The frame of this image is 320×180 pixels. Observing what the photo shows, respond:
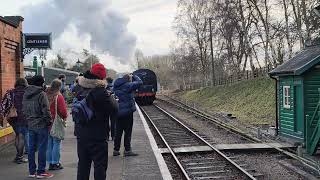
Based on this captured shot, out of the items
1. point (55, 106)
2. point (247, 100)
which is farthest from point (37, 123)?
point (247, 100)

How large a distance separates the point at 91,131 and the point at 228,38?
45.3 m

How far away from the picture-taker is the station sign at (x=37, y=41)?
14672mm

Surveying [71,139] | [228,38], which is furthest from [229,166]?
[228,38]

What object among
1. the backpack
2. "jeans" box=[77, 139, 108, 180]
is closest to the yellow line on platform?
"jeans" box=[77, 139, 108, 180]

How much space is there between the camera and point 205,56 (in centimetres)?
6575

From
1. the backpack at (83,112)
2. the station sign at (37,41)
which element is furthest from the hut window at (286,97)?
the backpack at (83,112)

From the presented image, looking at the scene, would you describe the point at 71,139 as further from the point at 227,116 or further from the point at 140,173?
the point at 227,116

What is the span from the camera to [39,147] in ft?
27.1

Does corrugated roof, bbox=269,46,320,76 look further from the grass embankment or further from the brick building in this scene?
the brick building

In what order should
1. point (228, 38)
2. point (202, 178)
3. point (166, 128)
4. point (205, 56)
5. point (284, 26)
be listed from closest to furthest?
point (202, 178), point (166, 128), point (284, 26), point (228, 38), point (205, 56)

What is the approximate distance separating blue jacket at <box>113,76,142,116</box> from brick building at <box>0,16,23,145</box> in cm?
311

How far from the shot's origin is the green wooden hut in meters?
14.0

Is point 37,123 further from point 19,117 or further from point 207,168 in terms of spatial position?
point 207,168

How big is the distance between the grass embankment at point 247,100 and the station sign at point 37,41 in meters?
11.4
